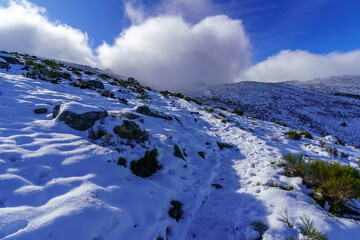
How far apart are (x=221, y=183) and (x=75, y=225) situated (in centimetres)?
412

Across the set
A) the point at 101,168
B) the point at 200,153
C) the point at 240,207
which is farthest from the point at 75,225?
the point at 200,153

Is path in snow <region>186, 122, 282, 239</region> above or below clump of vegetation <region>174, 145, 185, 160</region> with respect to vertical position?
below

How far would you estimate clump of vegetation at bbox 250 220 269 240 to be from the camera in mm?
2881

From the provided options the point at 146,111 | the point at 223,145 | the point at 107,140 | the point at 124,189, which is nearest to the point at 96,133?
the point at 107,140

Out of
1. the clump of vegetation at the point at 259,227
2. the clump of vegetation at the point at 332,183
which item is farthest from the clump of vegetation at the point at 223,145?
the clump of vegetation at the point at 259,227

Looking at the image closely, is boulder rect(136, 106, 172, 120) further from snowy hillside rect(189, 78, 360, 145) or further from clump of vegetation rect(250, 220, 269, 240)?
snowy hillside rect(189, 78, 360, 145)

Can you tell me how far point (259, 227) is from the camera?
2977 millimetres

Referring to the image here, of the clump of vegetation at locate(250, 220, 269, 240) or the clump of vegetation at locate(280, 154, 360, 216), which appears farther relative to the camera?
the clump of vegetation at locate(280, 154, 360, 216)

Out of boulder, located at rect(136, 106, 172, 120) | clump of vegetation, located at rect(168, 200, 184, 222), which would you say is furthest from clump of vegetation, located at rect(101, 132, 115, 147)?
boulder, located at rect(136, 106, 172, 120)

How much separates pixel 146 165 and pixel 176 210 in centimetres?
140

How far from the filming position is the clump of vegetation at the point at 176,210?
3424 millimetres

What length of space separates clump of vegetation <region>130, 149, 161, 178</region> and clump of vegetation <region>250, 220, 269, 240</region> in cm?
267

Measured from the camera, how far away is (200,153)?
270 inches

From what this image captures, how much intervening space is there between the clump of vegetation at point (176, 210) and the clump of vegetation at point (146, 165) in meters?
1.04
